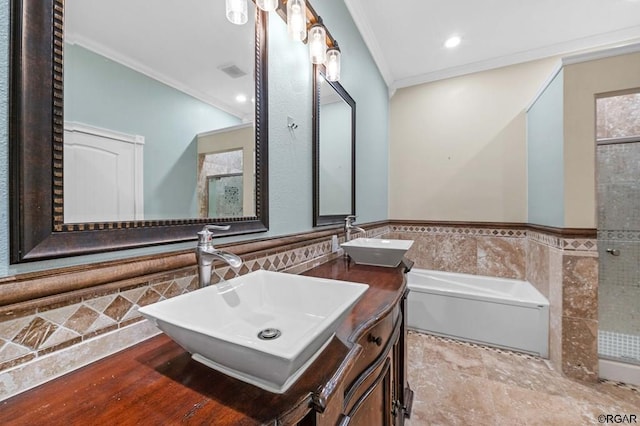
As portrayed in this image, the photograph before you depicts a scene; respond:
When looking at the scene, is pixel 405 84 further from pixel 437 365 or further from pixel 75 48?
pixel 75 48

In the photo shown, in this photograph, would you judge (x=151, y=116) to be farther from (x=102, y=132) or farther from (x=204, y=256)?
(x=204, y=256)

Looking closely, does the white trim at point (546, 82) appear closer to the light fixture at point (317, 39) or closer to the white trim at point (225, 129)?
the light fixture at point (317, 39)

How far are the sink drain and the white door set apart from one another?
1.49ft

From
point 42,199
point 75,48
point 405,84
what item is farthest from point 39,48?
point 405,84

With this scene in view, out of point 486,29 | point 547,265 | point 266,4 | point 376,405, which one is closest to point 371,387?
point 376,405

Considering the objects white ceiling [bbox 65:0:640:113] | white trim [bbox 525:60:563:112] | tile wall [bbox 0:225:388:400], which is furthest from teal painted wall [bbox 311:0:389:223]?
tile wall [bbox 0:225:388:400]

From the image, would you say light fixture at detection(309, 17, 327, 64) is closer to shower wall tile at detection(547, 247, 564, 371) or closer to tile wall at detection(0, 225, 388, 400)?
tile wall at detection(0, 225, 388, 400)

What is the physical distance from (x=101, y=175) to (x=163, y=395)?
52 centimetres

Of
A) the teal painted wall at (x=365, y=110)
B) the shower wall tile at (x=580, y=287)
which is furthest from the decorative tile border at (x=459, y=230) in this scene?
the shower wall tile at (x=580, y=287)

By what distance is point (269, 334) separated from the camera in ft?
2.26

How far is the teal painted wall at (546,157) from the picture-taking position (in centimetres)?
192

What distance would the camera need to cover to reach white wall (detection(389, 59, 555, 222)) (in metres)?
2.65

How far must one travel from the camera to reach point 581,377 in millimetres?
1802

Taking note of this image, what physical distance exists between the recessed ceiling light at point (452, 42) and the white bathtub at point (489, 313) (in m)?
2.30
